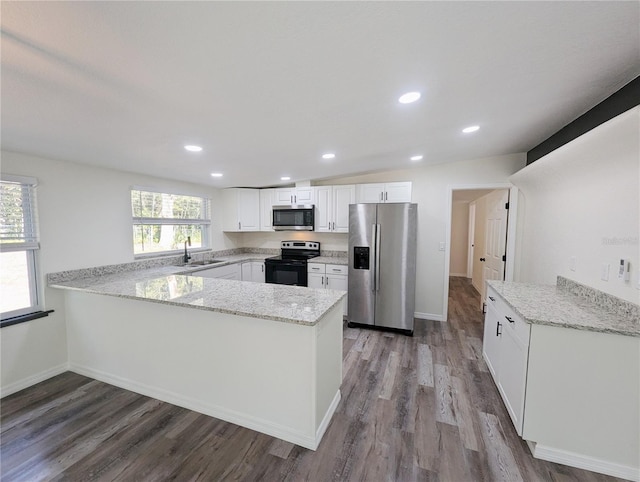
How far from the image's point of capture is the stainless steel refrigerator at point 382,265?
351cm

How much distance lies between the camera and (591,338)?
1.56 meters

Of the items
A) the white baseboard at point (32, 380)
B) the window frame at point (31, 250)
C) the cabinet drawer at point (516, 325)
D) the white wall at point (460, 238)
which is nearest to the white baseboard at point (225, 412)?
the white baseboard at point (32, 380)

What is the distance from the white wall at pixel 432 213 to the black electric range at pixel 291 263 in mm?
1730

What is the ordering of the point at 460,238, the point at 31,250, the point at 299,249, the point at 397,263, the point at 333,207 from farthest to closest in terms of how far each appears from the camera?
1. the point at 460,238
2. the point at 299,249
3. the point at 333,207
4. the point at 397,263
5. the point at 31,250

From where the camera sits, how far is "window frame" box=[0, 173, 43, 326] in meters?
2.30

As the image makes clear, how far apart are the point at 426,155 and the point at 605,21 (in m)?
2.20

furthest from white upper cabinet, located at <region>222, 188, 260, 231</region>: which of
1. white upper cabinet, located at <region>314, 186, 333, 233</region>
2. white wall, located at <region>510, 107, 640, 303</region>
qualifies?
white wall, located at <region>510, 107, 640, 303</region>

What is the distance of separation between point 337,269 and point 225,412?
94.8 inches

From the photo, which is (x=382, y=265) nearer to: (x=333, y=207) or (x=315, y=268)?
(x=315, y=268)

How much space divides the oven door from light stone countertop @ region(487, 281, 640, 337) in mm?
2622

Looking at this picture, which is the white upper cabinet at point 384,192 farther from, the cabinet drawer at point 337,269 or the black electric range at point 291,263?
the black electric range at point 291,263

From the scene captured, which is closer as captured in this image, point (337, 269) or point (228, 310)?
point (228, 310)

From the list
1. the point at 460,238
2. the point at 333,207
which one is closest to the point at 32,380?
the point at 333,207

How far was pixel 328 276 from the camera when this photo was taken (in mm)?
4086
